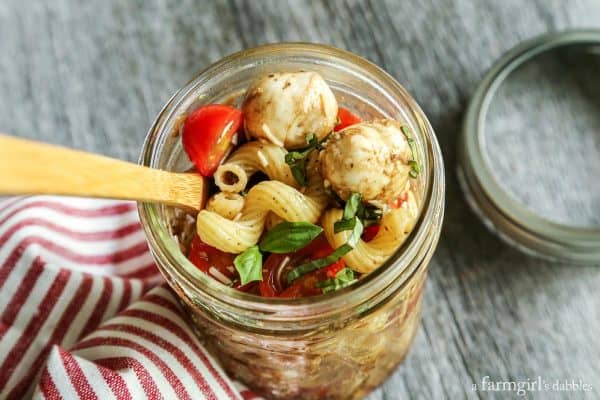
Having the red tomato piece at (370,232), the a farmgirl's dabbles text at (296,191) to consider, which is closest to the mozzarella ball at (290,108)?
the a farmgirl's dabbles text at (296,191)

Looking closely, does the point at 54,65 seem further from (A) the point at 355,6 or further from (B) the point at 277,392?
(B) the point at 277,392

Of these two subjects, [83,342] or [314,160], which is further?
[83,342]

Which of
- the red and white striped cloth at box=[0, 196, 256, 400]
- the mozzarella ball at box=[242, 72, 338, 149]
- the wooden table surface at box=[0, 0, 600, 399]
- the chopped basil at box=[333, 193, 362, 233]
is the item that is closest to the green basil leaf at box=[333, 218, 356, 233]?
the chopped basil at box=[333, 193, 362, 233]

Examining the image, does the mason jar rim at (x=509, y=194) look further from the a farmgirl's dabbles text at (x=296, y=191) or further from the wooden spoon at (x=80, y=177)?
the wooden spoon at (x=80, y=177)

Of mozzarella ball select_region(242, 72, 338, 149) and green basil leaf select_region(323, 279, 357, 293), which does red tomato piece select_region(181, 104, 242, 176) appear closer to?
mozzarella ball select_region(242, 72, 338, 149)

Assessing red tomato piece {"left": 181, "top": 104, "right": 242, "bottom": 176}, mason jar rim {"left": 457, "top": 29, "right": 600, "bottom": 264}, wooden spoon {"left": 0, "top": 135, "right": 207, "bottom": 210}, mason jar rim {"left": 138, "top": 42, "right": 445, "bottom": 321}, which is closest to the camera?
wooden spoon {"left": 0, "top": 135, "right": 207, "bottom": 210}

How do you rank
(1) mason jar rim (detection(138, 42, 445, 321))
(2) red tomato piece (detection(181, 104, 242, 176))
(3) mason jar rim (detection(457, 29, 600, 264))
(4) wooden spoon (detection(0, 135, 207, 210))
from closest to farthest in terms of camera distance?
(4) wooden spoon (detection(0, 135, 207, 210)), (1) mason jar rim (detection(138, 42, 445, 321)), (2) red tomato piece (detection(181, 104, 242, 176)), (3) mason jar rim (detection(457, 29, 600, 264))

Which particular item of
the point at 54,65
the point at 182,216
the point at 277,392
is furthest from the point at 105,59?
the point at 277,392

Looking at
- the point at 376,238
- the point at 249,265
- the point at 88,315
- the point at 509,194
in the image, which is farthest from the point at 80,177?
the point at 509,194
